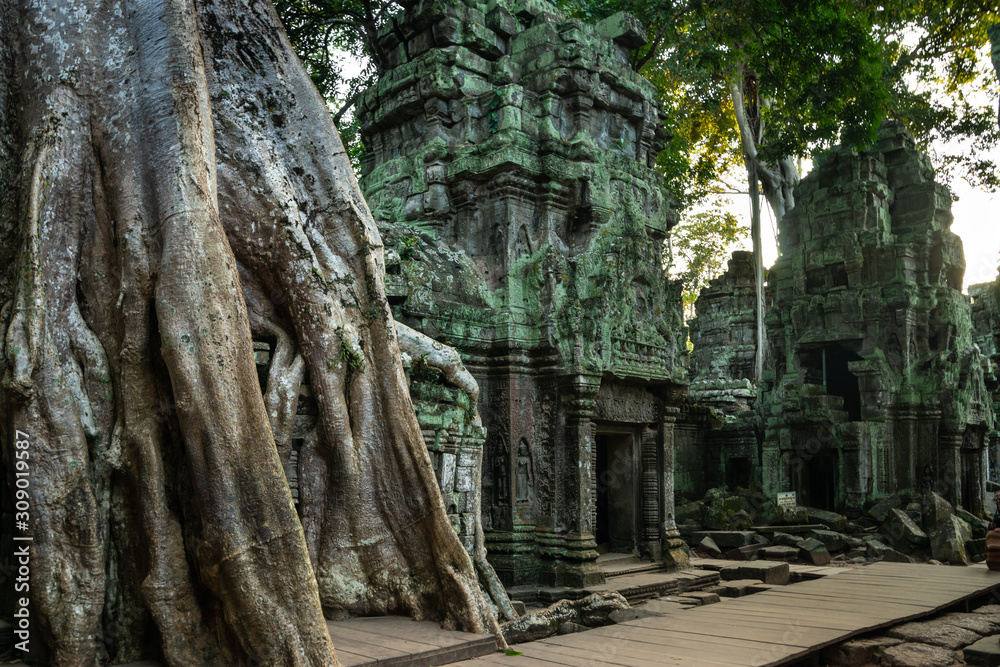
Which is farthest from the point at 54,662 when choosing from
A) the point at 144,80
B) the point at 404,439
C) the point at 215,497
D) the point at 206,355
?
the point at 144,80

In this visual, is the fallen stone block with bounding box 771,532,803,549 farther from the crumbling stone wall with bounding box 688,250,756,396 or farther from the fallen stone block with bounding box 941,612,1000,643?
the crumbling stone wall with bounding box 688,250,756,396

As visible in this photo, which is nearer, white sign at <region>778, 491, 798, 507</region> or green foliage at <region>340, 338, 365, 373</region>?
green foliage at <region>340, 338, 365, 373</region>

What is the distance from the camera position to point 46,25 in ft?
13.0

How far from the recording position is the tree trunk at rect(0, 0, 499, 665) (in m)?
3.33

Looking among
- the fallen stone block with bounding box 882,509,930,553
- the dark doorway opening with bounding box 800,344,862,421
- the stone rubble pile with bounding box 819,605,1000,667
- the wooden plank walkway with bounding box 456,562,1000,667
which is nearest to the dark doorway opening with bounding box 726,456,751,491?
the dark doorway opening with bounding box 800,344,862,421

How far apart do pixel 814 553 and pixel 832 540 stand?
108 cm

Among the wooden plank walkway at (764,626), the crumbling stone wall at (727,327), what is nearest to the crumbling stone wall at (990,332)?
the crumbling stone wall at (727,327)

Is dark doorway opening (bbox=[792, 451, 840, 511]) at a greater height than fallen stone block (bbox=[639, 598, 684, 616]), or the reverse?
dark doorway opening (bbox=[792, 451, 840, 511])

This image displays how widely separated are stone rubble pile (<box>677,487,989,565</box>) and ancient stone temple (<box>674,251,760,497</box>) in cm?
103

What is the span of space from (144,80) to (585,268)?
4.99 metres

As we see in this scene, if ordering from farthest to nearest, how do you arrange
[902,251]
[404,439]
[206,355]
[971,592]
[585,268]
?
[902,251] → [585,268] → [971,592] → [404,439] → [206,355]

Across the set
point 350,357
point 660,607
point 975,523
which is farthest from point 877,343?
point 350,357

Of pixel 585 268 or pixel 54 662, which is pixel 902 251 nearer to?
pixel 585 268
